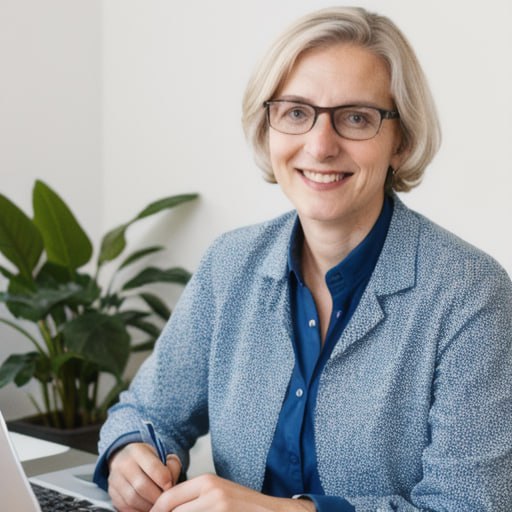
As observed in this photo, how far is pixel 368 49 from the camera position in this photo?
1468mm

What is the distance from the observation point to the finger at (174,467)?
1.46 m

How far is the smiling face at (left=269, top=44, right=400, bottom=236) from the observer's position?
56.7 inches

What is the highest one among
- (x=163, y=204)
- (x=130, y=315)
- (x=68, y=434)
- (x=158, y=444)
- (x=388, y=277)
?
(x=388, y=277)

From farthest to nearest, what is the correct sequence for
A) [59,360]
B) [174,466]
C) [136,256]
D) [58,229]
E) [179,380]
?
[136,256] → [58,229] → [59,360] → [179,380] → [174,466]

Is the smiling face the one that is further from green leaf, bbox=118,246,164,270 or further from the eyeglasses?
green leaf, bbox=118,246,164,270

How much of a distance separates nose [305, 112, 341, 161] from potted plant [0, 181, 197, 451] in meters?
1.27

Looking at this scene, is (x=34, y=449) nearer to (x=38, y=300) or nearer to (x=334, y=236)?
(x=334, y=236)

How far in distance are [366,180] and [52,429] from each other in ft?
5.53

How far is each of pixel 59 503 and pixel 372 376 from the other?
49cm

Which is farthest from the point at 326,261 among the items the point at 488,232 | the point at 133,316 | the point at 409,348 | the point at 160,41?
the point at 160,41

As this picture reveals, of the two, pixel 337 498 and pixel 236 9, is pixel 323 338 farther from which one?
pixel 236 9

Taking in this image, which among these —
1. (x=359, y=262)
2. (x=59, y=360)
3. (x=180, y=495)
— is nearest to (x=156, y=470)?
(x=180, y=495)

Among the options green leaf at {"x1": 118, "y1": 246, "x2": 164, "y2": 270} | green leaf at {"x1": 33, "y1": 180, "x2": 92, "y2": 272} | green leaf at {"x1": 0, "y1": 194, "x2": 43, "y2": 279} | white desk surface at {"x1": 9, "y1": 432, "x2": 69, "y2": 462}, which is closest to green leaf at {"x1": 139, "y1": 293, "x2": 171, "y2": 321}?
green leaf at {"x1": 118, "y1": 246, "x2": 164, "y2": 270}

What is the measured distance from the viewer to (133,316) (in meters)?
2.93
